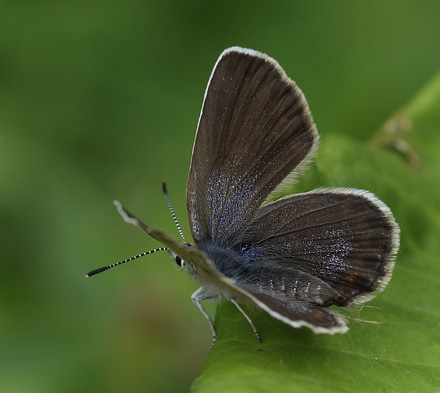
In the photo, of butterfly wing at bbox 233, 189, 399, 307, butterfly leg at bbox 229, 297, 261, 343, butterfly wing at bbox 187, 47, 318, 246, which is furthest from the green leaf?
butterfly wing at bbox 187, 47, 318, 246

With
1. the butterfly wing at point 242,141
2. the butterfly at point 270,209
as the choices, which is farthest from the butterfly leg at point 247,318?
the butterfly wing at point 242,141

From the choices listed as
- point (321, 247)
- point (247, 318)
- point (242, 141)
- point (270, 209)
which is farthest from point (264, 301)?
point (242, 141)

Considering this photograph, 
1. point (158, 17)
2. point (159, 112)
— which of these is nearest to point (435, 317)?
point (159, 112)

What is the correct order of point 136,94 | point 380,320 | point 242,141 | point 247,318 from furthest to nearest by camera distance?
point 136,94 < point 242,141 < point 380,320 < point 247,318

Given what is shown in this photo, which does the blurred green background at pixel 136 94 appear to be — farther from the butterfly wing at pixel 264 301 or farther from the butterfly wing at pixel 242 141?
the butterfly wing at pixel 264 301

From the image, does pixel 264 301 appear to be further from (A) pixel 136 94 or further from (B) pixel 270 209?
(A) pixel 136 94

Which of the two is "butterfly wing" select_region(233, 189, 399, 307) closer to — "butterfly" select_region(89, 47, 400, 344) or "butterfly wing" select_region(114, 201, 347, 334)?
"butterfly" select_region(89, 47, 400, 344)
